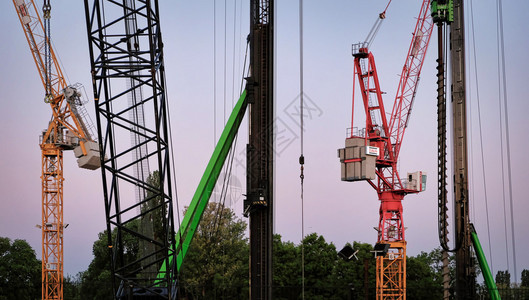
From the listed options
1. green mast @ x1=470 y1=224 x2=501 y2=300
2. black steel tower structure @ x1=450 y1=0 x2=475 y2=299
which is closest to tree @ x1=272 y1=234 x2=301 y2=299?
green mast @ x1=470 y1=224 x2=501 y2=300

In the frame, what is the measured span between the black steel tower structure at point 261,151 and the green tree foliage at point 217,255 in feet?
103

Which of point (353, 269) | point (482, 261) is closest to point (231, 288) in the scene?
point (353, 269)

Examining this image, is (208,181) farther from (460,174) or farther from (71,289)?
(71,289)

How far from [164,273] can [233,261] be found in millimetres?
39087

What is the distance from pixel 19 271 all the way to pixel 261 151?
1676 inches

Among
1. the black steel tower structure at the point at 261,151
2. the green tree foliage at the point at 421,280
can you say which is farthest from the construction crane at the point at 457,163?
the green tree foliage at the point at 421,280

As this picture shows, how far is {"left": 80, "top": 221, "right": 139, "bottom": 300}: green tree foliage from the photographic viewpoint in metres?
71.2

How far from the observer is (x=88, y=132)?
7162cm

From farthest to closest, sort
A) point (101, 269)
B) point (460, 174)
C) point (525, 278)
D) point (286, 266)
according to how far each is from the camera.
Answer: point (101, 269) < point (525, 278) < point (286, 266) < point (460, 174)

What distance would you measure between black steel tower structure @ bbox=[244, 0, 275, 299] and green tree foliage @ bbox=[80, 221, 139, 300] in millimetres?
32893

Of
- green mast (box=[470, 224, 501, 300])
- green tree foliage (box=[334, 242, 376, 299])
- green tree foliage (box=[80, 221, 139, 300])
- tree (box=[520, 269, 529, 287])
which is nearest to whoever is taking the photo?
green mast (box=[470, 224, 501, 300])

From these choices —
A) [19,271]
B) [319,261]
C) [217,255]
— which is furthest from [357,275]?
[19,271]

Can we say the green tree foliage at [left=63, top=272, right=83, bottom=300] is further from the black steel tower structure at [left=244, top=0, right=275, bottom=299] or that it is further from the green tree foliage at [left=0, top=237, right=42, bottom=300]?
the black steel tower structure at [left=244, top=0, right=275, bottom=299]

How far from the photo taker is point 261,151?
38.5 m
